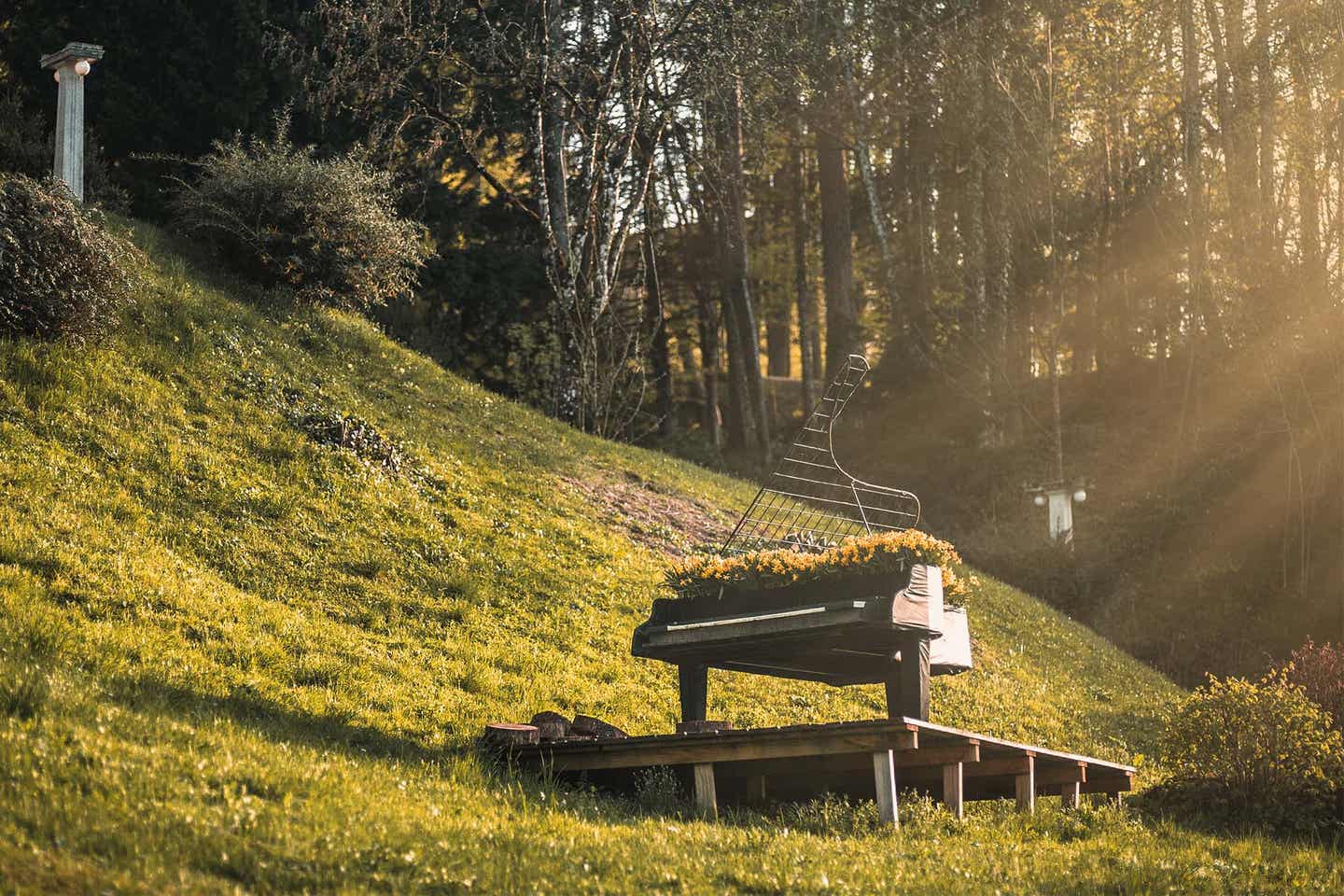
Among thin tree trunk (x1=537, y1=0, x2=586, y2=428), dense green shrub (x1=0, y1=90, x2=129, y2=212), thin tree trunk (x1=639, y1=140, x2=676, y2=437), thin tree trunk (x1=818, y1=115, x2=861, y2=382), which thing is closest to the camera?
dense green shrub (x1=0, y1=90, x2=129, y2=212)

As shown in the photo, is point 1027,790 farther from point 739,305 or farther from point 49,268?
point 739,305

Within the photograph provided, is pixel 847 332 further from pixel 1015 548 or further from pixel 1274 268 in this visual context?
pixel 1274 268

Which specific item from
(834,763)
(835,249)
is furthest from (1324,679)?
(835,249)

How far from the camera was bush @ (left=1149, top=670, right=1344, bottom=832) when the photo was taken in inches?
431

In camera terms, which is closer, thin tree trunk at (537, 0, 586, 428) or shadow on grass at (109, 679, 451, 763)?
shadow on grass at (109, 679, 451, 763)

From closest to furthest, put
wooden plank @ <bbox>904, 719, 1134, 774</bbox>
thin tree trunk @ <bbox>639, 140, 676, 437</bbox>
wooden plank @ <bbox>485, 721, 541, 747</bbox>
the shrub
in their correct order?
wooden plank @ <bbox>904, 719, 1134, 774</bbox>
wooden plank @ <bbox>485, 721, 541, 747</bbox>
the shrub
thin tree trunk @ <bbox>639, 140, 676, 437</bbox>

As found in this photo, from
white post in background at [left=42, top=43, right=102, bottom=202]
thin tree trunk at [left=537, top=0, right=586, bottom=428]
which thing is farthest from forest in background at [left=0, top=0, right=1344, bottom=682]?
white post in background at [left=42, top=43, right=102, bottom=202]

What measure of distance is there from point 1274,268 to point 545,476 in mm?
14381

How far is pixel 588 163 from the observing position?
27172 mm

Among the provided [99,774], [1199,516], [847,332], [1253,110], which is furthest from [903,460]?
[99,774]

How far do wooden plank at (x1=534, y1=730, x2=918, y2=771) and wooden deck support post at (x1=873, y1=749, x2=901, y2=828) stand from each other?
16cm

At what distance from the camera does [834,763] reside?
9.34m

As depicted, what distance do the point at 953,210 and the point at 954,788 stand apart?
28.7 metres

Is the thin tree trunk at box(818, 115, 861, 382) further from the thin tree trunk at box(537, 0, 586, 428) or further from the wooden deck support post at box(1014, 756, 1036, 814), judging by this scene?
the wooden deck support post at box(1014, 756, 1036, 814)
